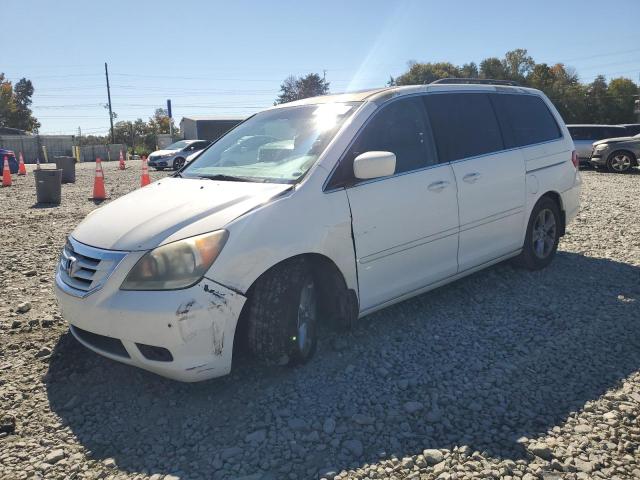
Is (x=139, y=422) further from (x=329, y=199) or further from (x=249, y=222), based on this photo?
(x=329, y=199)

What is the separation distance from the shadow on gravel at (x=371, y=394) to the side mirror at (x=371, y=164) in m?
1.22

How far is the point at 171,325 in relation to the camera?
271cm

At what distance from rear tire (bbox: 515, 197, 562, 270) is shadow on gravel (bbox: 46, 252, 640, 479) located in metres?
0.88

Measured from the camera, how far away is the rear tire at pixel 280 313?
2.98m

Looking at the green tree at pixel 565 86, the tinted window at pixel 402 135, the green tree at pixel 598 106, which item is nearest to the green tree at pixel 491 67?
the green tree at pixel 565 86

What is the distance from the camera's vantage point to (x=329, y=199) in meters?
3.30

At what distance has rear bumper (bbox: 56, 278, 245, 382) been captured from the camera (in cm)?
273

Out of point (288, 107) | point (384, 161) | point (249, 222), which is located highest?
point (288, 107)

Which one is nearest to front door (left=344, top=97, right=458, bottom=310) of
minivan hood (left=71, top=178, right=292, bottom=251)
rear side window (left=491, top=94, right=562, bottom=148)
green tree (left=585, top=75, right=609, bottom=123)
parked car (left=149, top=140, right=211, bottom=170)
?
minivan hood (left=71, top=178, right=292, bottom=251)

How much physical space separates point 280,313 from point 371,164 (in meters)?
1.12

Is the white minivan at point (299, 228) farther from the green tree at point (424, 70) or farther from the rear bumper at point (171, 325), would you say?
the green tree at point (424, 70)

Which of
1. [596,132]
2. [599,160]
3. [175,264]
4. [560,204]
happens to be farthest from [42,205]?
[596,132]

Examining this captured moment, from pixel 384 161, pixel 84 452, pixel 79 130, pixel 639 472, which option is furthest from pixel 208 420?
pixel 79 130

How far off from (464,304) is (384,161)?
5.61ft
